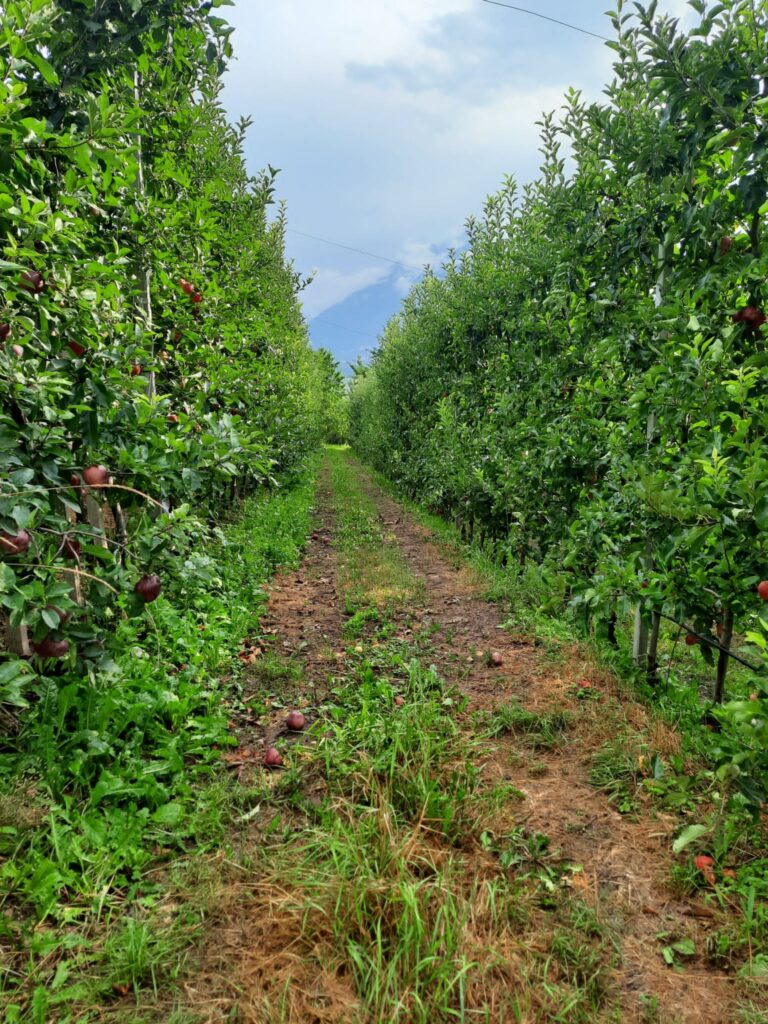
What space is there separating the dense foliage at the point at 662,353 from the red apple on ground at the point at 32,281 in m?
2.48

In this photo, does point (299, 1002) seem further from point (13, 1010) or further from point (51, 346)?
point (51, 346)

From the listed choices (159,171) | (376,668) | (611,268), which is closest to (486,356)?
(611,268)

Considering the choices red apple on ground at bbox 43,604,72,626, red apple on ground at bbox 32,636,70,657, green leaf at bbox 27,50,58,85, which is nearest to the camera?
green leaf at bbox 27,50,58,85

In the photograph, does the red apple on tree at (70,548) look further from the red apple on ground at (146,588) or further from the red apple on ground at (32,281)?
the red apple on ground at (32,281)

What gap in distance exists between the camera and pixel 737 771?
5.12ft

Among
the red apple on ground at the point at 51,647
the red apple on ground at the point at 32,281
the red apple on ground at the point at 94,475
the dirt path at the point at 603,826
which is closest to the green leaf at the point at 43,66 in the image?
the red apple on ground at the point at 32,281

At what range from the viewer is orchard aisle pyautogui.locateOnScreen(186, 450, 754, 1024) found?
152 centimetres

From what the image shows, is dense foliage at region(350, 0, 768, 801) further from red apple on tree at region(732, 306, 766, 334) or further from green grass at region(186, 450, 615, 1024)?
green grass at region(186, 450, 615, 1024)

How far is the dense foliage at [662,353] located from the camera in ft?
7.02

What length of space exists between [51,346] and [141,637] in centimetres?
198

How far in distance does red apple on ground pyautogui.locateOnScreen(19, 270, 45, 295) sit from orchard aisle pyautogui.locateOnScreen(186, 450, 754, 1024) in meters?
2.16

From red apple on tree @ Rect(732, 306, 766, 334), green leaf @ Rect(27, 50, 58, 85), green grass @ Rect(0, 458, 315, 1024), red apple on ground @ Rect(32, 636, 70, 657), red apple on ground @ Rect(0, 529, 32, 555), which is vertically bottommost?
green grass @ Rect(0, 458, 315, 1024)

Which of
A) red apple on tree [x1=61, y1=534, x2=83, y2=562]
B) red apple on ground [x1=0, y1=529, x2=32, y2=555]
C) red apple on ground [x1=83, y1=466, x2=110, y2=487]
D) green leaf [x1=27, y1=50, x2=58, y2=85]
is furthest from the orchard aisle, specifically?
green leaf [x1=27, y1=50, x2=58, y2=85]

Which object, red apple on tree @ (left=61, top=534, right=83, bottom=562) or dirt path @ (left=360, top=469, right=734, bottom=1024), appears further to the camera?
red apple on tree @ (left=61, top=534, right=83, bottom=562)
